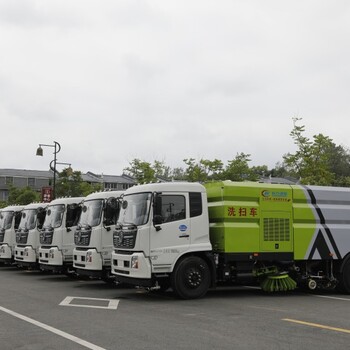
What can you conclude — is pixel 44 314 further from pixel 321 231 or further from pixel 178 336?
pixel 321 231

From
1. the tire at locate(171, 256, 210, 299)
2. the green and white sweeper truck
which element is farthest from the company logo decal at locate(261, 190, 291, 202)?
the tire at locate(171, 256, 210, 299)

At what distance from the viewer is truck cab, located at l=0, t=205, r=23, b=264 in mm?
22058

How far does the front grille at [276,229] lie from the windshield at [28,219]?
32.9ft

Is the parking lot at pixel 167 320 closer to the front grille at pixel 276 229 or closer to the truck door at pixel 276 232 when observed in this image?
the truck door at pixel 276 232

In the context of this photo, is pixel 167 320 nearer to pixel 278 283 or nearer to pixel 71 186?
pixel 278 283

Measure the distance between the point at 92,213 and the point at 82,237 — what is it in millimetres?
745

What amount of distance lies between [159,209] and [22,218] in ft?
34.0

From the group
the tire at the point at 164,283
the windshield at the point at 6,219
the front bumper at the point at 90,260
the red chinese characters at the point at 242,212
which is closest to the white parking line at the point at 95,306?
the tire at the point at 164,283

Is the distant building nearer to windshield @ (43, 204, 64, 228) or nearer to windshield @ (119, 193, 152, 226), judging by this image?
windshield @ (43, 204, 64, 228)

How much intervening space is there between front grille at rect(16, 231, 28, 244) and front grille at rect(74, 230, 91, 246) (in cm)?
463

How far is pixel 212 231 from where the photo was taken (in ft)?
43.6

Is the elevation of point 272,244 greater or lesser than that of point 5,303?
greater

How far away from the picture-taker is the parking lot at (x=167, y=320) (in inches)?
301

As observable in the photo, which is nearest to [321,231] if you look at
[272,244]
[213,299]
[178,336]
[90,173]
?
[272,244]
